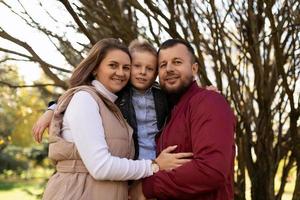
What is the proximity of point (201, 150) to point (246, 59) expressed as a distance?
262cm

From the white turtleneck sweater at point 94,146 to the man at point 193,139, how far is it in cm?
13

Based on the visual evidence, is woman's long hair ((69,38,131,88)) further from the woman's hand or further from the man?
the woman's hand

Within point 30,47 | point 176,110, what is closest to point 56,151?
point 176,110

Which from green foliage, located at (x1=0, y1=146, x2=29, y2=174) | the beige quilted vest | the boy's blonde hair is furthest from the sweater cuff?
green foliage, located at (x1=0, y1=146, x2=29, y2=174)

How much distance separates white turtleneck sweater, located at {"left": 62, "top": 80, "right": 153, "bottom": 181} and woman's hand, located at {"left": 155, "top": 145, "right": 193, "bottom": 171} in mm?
82

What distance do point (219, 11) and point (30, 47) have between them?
5.69 ft

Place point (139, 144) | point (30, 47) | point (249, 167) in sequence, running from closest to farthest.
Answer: point (139, 144) < point (30, 47) < point (249, 167)

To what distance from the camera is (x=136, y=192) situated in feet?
9.45

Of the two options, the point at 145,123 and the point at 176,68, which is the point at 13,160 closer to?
the point at 145,123

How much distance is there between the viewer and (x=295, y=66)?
5051 millimetres

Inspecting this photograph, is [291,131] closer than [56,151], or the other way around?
[56,151]

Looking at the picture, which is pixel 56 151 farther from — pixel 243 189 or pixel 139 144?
pixel 243 189

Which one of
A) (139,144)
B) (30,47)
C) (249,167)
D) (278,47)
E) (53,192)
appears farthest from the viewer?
(249,167)

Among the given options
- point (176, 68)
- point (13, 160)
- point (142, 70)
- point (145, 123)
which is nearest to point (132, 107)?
point (145, 123)
